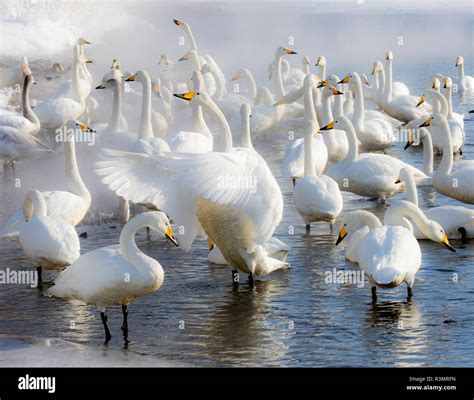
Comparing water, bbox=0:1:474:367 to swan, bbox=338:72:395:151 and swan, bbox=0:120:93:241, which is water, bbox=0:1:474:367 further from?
swan, bbox=338:72:395:151

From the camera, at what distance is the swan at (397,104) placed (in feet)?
60.6

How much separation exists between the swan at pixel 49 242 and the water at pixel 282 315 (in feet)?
1.10

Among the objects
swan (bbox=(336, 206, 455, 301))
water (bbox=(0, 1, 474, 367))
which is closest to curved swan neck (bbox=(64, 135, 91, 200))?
water (bbox=(0, 1, 474, 367))

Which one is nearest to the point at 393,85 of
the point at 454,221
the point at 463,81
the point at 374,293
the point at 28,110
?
the point at 463,81

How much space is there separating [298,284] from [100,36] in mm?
26634

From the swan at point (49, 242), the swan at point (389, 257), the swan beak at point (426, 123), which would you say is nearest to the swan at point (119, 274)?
the swan at point (49, 242)

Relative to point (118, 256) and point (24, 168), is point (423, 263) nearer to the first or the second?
point (118, 256)

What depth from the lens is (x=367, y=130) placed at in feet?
51.7

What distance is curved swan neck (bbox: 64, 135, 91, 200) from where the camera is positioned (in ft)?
35.6

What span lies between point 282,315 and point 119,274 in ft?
4.65

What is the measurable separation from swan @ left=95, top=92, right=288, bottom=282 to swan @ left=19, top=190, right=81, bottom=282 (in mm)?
868
